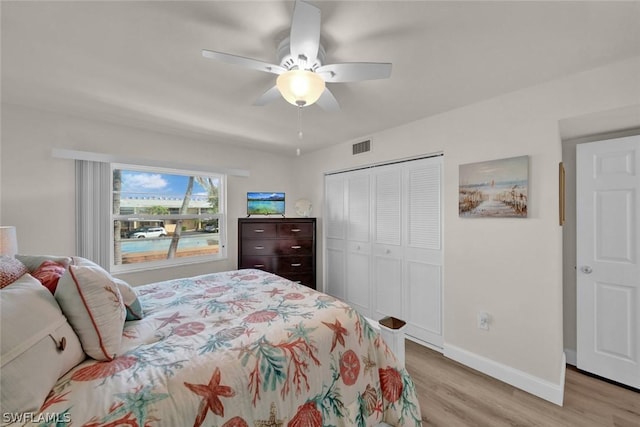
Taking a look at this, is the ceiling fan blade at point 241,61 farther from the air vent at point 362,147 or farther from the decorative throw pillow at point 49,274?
the air vent at point 362,147

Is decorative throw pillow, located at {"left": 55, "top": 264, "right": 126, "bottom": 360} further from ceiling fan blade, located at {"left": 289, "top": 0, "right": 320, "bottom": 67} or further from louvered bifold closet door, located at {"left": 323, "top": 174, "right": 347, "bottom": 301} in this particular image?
louvered bifold closet door, located at {"left": 323, "top": 174, "right": 347, "bottom": 301}

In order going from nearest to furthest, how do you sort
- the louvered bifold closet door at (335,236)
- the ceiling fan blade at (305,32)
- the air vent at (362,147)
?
the ceiling fan blade at (305,32) → the air vent at (362,147) → the louvered bifold closet door at (335,236)

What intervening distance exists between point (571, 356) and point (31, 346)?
374cm

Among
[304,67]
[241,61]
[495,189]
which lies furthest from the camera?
[495,189]

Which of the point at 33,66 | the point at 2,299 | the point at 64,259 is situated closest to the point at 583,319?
the point at 2,299

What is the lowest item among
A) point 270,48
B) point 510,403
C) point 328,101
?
point 510,403

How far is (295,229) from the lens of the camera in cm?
371

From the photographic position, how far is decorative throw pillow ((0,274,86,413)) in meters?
0.70

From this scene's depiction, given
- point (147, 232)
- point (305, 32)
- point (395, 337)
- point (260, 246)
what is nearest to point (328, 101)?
point (305, 32)

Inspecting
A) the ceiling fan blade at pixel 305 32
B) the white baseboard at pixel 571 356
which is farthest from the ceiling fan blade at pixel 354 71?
the white baseboard at pixel 571 356

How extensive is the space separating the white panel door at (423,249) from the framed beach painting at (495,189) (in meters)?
0.31

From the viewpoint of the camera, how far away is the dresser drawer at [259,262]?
350 cm

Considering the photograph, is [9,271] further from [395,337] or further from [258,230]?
[258,230]

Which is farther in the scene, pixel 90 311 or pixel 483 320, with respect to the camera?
pixel 483 320
